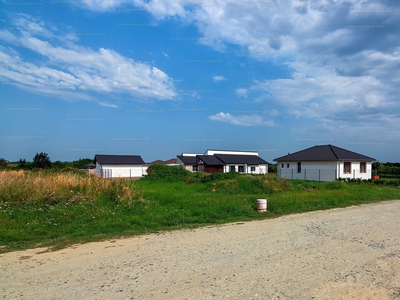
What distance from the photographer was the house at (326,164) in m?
29.3

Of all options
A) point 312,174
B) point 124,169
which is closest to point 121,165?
point 124,169

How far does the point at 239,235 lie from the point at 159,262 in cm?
272

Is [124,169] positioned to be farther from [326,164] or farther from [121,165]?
[326,164]

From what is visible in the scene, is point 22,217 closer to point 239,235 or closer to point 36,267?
point 36,267

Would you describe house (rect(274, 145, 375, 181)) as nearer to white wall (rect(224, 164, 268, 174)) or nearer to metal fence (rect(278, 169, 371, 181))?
metal fence (rect(278, 169, 371, 181))

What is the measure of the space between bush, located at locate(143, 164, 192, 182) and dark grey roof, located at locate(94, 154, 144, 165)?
888 cm

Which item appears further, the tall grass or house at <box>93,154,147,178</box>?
house at <box>93,154,147,178</box>

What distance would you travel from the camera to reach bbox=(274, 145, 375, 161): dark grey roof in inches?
1173

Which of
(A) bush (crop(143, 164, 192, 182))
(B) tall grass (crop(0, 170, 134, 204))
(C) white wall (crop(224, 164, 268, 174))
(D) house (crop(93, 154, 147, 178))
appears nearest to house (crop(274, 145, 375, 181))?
(A) bush (crop(143, 164, 192, 182))

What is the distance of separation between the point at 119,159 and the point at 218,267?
3992 centimetres

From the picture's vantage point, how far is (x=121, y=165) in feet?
137

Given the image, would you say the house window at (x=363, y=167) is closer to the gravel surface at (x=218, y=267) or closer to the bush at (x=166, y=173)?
the bush at (x=166, y=173)

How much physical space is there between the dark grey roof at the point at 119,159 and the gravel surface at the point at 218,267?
117 feet

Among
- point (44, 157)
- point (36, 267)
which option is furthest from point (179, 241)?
point (44, 157)
